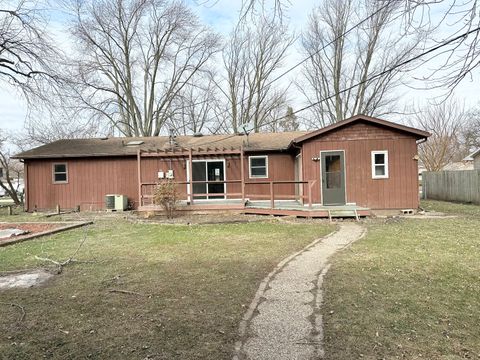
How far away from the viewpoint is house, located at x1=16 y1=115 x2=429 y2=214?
12992mm

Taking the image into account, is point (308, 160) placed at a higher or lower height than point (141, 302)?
higher

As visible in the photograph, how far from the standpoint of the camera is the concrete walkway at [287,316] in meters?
3.04

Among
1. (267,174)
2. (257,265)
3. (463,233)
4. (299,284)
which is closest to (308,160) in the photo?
(267,174)

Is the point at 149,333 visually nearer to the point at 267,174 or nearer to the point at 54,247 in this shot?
the point at 54,247

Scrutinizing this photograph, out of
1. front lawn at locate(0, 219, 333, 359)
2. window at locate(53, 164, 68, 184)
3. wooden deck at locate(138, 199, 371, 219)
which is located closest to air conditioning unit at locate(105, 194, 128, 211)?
window at locate(53, 164, 68, 184)

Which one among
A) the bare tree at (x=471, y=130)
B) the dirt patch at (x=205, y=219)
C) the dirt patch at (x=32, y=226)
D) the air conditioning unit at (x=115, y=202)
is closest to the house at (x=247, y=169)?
the dirt patch at (x=205, y=219)

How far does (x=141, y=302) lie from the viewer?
428 cm

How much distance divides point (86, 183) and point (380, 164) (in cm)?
1242

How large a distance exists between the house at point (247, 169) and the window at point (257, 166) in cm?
4

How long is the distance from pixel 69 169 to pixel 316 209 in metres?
11.2

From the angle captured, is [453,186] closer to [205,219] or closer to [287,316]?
[205,219]

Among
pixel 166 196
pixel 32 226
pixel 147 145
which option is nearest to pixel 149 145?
pixel 147 145

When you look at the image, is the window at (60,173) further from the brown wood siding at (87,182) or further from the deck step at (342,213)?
the deck step at (342,213)

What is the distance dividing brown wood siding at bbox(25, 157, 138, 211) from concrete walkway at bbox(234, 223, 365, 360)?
11922 millimetres
